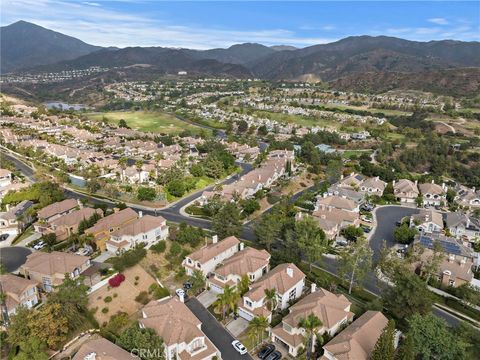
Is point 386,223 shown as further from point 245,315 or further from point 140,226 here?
point 140,226

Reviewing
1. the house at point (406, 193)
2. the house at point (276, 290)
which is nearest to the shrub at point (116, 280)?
the house at point (276, 290)

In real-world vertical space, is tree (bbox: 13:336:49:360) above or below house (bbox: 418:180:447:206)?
above

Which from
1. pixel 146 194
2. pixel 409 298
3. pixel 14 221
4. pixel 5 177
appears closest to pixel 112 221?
pixel 146 194

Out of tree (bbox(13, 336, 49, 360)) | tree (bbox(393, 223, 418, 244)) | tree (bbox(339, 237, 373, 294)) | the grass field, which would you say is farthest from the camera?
the grass field

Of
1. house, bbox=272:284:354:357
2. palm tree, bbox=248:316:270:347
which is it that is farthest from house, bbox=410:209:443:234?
palm tree, bbox=248:316:270:347

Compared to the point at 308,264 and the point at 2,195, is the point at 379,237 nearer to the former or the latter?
the point at 308,264

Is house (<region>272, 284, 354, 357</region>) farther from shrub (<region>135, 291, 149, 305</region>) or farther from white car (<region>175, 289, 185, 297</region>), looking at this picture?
shrub (<region>135, 291, 149, 305</region>)
